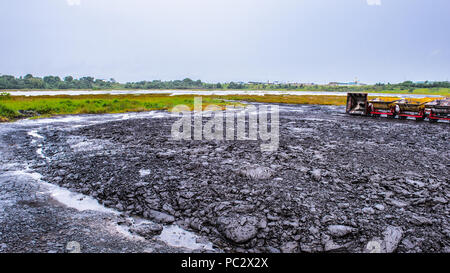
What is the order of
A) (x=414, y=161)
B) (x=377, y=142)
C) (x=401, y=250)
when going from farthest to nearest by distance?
(x=377, y=142)
(x=414, y=161)
(x=401, y=250)

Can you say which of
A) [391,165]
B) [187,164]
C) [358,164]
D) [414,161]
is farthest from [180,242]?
[414,161]

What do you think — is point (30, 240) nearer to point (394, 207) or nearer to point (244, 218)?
point (244, 218)

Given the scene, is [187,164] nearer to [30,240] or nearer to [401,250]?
[30,240]

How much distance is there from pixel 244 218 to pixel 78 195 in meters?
4.64

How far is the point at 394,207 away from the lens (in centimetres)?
573

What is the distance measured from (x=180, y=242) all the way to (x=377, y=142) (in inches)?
461

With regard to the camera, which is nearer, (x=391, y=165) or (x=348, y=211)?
(x=348, y=211)

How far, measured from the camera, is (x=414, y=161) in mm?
9375

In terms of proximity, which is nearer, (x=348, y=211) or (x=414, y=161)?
(x=348, y=211)

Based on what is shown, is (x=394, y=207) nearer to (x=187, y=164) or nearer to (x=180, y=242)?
(x=180, y=242)

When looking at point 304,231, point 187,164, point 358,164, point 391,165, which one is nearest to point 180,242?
point 304,231
